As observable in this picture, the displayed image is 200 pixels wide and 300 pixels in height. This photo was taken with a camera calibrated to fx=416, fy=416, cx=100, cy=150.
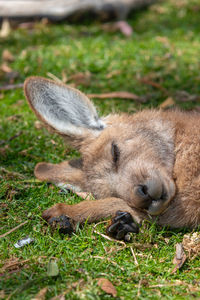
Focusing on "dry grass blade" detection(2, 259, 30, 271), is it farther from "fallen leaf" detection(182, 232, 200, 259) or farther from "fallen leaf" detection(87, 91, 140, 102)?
"fallen leaf" detection(87, 91, 140, 102)

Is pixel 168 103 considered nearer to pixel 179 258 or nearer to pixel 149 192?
pixel 149 192

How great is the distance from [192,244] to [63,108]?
6.87ft

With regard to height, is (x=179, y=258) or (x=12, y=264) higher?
(x=12, y=264)

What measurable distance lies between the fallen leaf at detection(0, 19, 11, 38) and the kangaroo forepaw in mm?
6612

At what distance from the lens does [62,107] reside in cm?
469

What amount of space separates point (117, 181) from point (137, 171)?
28 cm

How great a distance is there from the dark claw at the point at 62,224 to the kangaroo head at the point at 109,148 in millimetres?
516

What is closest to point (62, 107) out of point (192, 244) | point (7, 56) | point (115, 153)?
point (115, 153)

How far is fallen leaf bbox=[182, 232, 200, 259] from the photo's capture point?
3.49 meters

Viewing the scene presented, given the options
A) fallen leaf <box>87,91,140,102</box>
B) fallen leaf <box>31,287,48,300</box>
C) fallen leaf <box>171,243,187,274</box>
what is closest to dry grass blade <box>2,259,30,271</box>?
fallen leaf <box>31,287,48,300</box>

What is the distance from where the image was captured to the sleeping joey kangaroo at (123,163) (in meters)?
3.71

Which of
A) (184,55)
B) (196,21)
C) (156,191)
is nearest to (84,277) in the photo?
(156,191)

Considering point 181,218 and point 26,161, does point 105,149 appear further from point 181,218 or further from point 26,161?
point 26,161

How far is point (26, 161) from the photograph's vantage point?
5254 millimetres
